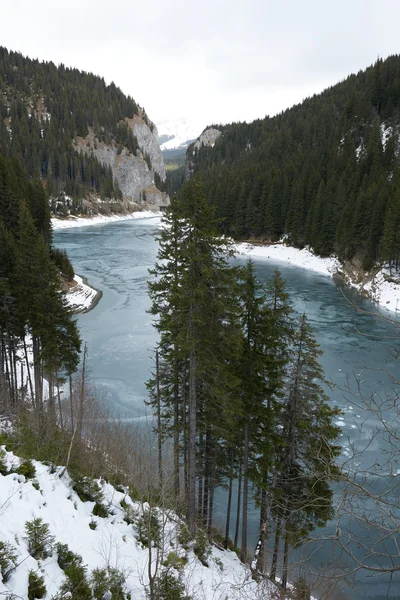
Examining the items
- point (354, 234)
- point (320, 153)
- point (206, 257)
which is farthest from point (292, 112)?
point (206, 257)

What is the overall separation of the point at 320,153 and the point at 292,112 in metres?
89.4

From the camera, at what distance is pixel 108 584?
24.5 ft

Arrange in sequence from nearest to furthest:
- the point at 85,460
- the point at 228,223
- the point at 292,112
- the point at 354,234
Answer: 1. the point at 85,460
2. the point at 354,234
3. the point at 228,223
4. the point at 292,112

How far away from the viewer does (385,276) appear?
4994 centimetres

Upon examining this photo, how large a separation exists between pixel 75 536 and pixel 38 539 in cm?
147

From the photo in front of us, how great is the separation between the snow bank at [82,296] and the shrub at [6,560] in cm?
3883

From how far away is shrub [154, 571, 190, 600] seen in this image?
319 inches

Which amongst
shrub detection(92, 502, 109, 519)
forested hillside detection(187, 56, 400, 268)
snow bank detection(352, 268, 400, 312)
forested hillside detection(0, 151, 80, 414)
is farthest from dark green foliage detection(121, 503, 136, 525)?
forested hillside detection(187, 56, 400, 268)

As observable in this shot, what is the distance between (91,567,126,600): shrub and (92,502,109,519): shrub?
247 cm

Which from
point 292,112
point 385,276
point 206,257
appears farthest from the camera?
point 292,112

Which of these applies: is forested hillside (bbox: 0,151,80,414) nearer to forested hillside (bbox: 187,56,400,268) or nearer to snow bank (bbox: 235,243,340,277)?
forested hillside (bbox: 187,56,400,268)

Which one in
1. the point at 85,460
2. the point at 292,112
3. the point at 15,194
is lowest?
the point at 85,460

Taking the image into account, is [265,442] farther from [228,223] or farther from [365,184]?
[228,223]

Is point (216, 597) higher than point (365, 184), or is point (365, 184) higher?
point (365, 184)
